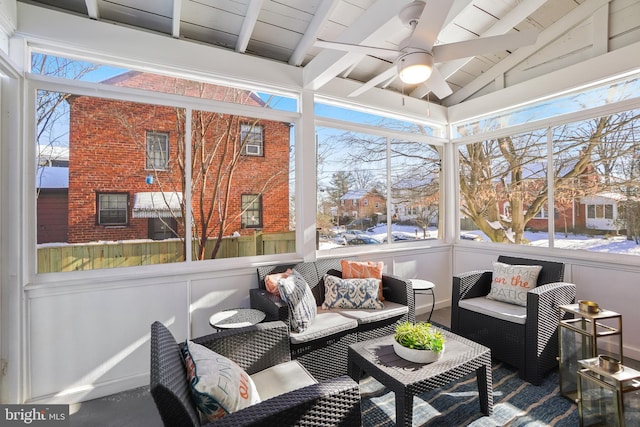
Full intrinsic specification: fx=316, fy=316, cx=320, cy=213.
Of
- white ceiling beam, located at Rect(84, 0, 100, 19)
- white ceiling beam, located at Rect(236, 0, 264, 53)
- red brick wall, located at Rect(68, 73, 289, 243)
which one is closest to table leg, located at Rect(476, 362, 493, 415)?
red brick wall, located at Rect(68, 73, 289, 243)

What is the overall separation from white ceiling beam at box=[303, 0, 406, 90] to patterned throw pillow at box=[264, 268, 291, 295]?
2042 millimetres

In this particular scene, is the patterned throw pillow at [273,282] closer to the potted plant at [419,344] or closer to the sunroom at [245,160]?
the sunroom at [245,160]

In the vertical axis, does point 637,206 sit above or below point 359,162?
below

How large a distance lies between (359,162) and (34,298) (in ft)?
11.4

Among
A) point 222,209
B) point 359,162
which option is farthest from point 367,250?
point 222,209

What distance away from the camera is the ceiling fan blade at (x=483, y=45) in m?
1.99

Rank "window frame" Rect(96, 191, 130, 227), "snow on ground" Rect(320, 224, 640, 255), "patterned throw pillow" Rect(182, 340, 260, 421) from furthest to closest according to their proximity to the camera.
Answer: "snow on ground" Rect(320, 224, 640, 255) → "window frame" Rect(96, 191, 130, 227) → "patterned throw pillow" Rect(182, 340, 260, 421)

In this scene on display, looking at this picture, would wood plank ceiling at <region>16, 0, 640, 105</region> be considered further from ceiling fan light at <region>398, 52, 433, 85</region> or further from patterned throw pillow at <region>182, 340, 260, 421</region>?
patterned throw pillow at <region>182, 340, 260, 421</region>

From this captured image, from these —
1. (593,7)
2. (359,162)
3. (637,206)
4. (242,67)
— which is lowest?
(637,206)

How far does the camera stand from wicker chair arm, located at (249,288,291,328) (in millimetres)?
2570

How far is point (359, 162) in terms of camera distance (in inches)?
163

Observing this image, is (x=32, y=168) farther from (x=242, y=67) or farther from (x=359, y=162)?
(x=359, y=162)

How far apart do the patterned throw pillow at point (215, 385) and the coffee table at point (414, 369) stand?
0.86m

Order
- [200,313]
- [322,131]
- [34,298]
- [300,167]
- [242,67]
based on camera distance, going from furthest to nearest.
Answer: [322,131] < [300,167] < [242,67] < [200,313] < [34,298]
